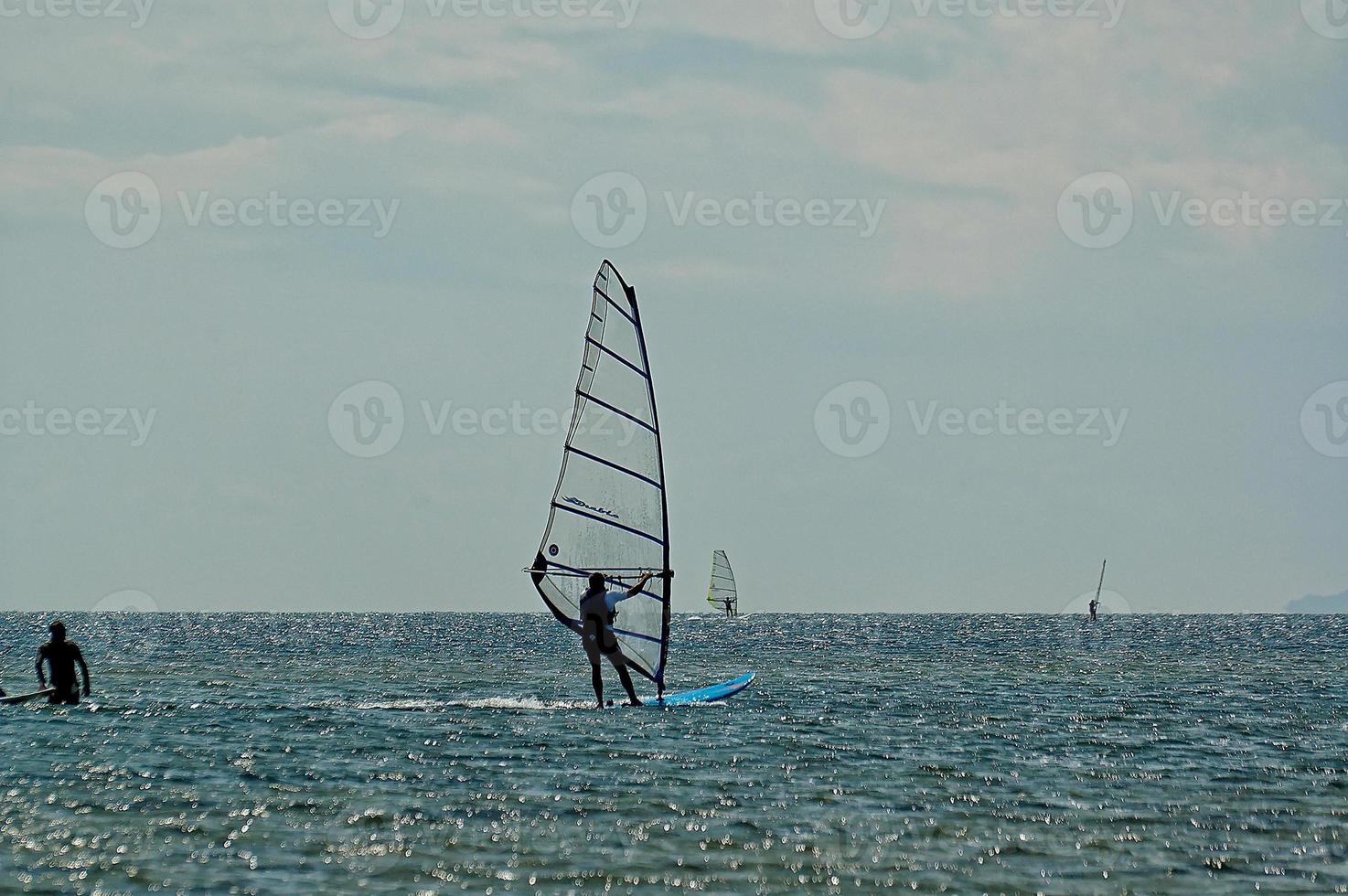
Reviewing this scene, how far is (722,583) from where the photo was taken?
4825 inches

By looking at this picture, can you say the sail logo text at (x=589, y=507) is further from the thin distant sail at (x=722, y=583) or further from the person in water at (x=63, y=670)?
the thin distant sail at (x=722, y=583)

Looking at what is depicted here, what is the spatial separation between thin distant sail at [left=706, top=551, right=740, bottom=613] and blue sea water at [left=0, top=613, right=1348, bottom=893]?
86542 millimetres

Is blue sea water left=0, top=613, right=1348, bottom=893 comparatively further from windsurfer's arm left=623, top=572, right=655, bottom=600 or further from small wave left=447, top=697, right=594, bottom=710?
windsurfer's arm left=623, top=572, right=655, bottom=600

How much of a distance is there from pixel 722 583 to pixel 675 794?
4180 inches

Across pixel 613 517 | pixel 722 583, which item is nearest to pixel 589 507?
pixel 613 517

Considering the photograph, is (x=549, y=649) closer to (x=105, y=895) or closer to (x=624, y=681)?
(x=624, y=681)

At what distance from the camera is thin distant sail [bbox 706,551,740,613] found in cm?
12100

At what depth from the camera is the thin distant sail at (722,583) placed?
121 meters

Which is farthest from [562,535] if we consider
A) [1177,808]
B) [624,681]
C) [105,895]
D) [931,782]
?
[105,895]

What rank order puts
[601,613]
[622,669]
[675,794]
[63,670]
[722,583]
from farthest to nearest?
[722,583]
[63,670]
[622,669]
[601,613]
[675,794]

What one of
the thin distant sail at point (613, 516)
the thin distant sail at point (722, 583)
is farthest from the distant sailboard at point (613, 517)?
the thin distant sail at point (722, 583)

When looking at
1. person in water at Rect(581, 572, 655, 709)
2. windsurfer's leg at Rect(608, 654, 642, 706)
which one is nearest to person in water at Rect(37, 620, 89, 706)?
person in water at Rect(581, 572, 655, 709)

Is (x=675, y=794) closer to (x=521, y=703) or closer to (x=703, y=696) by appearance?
(x=703, y=696)

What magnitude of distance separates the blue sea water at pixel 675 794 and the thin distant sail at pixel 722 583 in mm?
86542
